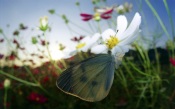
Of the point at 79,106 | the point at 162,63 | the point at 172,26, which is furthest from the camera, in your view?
the point at 162,63

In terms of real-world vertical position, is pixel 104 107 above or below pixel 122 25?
below

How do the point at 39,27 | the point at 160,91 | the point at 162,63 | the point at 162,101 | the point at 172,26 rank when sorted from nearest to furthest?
1. the point at 39,27
2. the point at 172,26
3. the point at 160,91
4. the point at 162,101
5. the point at 162,63

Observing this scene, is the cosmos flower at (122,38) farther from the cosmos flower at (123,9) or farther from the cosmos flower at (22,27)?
the cosmos flower at (22,27)

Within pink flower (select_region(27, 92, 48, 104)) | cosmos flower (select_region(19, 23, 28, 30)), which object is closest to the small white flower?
pink flower (select_region(27, 92, 48, 104))

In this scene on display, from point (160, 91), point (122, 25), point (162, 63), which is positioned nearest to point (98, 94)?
point (122, 25)

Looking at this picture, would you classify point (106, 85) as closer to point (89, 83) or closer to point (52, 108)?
point (89, 83)

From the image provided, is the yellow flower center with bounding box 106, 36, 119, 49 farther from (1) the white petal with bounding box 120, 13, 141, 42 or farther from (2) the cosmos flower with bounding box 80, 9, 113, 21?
(2) the cosmos flower with bounding box 80, 9, 113, 21

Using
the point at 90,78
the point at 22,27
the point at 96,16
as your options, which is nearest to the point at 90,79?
the point at 90,78

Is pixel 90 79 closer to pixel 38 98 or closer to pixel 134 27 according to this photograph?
pixel 134 27
